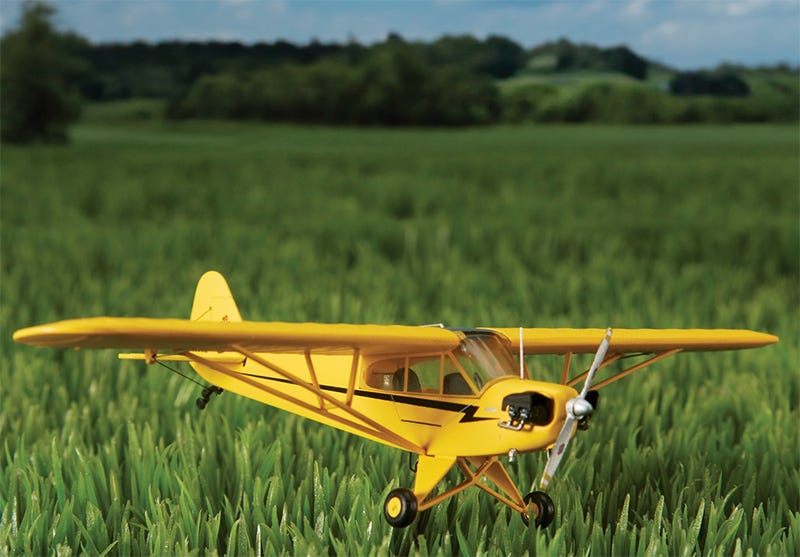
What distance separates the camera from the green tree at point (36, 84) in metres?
58.5

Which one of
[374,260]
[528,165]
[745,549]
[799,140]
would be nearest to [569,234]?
[374,260]

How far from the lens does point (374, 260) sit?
13.1m

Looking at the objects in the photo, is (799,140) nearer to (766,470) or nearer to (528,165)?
(528,165)

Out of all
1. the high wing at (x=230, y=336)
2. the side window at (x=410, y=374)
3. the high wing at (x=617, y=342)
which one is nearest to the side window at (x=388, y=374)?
the side window at (x=410, y=374)

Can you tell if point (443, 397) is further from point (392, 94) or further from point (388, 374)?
point (392, 94)

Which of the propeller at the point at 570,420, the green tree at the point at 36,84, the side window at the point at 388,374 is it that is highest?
the green tree at the point at 36,84

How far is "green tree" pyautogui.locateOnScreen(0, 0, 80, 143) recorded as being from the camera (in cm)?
5853

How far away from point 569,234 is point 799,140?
127 ft

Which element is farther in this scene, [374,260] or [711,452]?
[374,260]

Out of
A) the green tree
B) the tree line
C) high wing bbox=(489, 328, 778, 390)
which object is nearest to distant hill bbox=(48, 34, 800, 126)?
the tree line

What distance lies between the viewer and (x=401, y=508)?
3.13m

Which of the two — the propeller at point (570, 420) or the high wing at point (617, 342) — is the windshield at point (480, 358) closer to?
the high wing at point (617, 342)

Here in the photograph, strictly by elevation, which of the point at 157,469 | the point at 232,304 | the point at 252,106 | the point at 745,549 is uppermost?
the point at 252,106

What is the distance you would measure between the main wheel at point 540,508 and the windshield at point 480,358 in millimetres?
443
